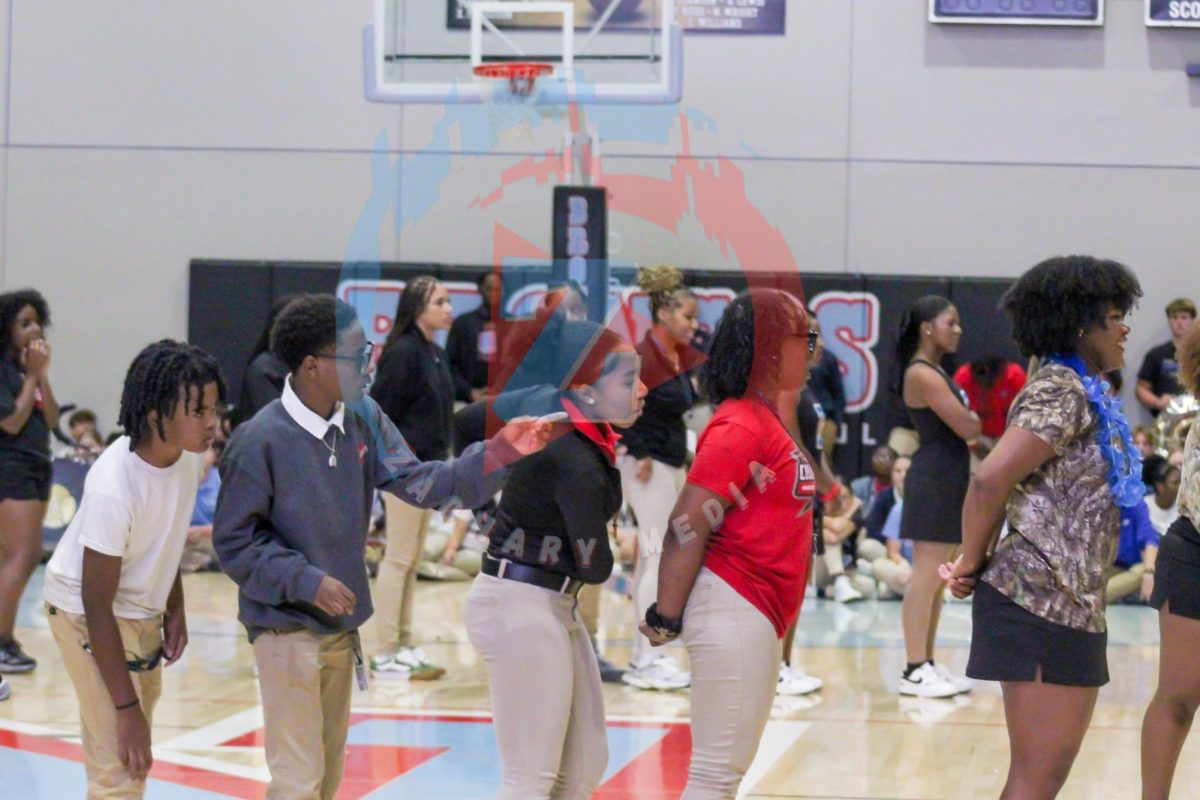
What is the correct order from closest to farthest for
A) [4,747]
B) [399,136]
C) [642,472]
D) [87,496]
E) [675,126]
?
[87,496] → [4,747] → [642,472] → [675,126] → [399,136]

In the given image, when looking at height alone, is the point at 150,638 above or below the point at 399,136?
below

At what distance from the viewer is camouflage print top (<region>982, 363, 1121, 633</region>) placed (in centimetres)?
348

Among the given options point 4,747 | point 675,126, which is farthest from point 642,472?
point 675,126

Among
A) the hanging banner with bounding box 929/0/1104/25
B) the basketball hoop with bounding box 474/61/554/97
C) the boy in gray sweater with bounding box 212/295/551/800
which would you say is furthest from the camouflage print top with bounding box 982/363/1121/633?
the hanging banner with bounding box 929/0/1104/25

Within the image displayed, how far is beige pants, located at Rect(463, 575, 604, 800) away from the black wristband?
0.21 meters

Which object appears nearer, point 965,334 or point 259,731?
point 259,731

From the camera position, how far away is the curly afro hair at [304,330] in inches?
143

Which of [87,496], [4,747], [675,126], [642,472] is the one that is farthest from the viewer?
[675,126]

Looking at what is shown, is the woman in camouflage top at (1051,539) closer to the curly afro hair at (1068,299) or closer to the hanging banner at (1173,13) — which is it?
Answer: the curly afro hair at (1068,299)

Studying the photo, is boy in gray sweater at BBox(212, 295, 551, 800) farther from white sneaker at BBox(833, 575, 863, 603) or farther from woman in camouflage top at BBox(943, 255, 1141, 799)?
white sneaker at BBox(833, 575, 863, 603)

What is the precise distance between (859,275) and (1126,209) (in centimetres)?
208

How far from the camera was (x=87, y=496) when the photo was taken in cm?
345

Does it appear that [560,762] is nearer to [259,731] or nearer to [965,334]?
[259,731]

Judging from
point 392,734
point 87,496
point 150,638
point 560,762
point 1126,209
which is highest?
Answer: point 1126,209
